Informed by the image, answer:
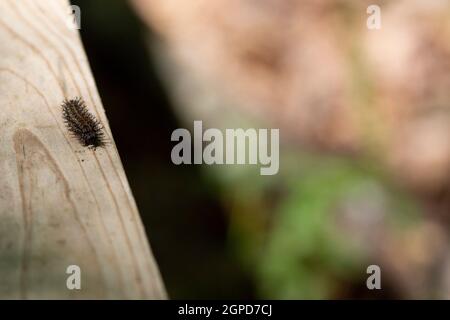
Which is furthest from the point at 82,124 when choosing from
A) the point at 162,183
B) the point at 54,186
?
the point at 162,183

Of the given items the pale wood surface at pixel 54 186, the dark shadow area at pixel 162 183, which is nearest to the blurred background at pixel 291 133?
the dark shadow area at pixel 162 183

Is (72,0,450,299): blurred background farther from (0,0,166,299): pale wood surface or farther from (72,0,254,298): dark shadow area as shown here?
(0,0,166,299): pale wood surface

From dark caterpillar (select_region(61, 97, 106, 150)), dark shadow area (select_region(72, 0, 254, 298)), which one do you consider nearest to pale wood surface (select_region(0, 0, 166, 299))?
dark caterpillar (select_region(61, 97, 106, 150))

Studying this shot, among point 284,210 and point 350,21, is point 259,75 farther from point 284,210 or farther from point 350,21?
point 284,210

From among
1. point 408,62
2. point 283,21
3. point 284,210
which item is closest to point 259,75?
point 283,21

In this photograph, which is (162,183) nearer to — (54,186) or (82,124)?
(82,124)

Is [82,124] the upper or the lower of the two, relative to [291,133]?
lower
